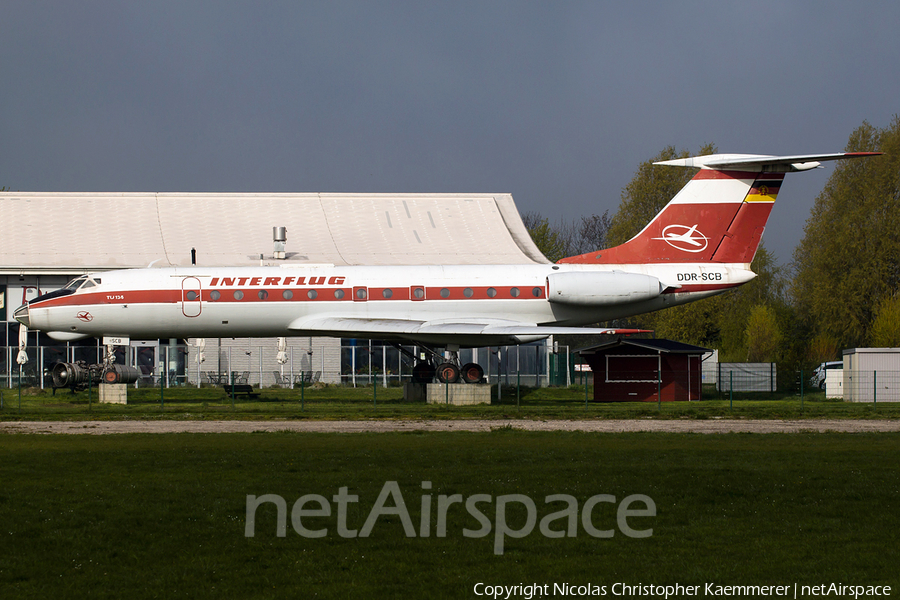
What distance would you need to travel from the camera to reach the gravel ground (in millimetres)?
19109

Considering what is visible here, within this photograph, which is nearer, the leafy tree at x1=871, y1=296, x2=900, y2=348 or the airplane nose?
the airplane nose

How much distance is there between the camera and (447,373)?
91.9 ft

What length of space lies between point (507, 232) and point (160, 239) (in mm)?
16340

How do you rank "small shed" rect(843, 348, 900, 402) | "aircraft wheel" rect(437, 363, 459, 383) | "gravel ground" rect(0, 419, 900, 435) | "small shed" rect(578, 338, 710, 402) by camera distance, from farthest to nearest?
1. "small shed" rect(843, 348, 900, 402)
2. "small shed" rect(578, 338, 710, 402)
3. "aircraft wheel" rect(437, 363, 459, 383)
4. "gravel ground" rect(0, 419, 900, 435)

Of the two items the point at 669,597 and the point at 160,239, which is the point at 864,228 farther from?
the point at 669,597

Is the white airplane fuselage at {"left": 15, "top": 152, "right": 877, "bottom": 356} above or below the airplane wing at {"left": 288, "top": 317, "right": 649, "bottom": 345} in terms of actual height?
above

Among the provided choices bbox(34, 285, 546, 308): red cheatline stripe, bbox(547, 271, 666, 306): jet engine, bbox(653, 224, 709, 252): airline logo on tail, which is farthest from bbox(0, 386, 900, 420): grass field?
bbox(653, 224, 709, 252): airline logo on tail

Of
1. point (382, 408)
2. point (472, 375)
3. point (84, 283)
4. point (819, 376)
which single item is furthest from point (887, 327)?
point (84, 283)

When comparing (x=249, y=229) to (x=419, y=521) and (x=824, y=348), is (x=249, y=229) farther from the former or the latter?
(x=419, y=521)

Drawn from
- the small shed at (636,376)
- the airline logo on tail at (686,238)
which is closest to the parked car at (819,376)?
the small shed at (636,376)

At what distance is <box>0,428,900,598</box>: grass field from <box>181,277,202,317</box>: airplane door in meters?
13.6

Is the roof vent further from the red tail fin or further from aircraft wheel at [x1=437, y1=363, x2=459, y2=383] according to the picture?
the red tail fin

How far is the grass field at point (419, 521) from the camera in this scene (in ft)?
23.4

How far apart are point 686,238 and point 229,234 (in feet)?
73.8
